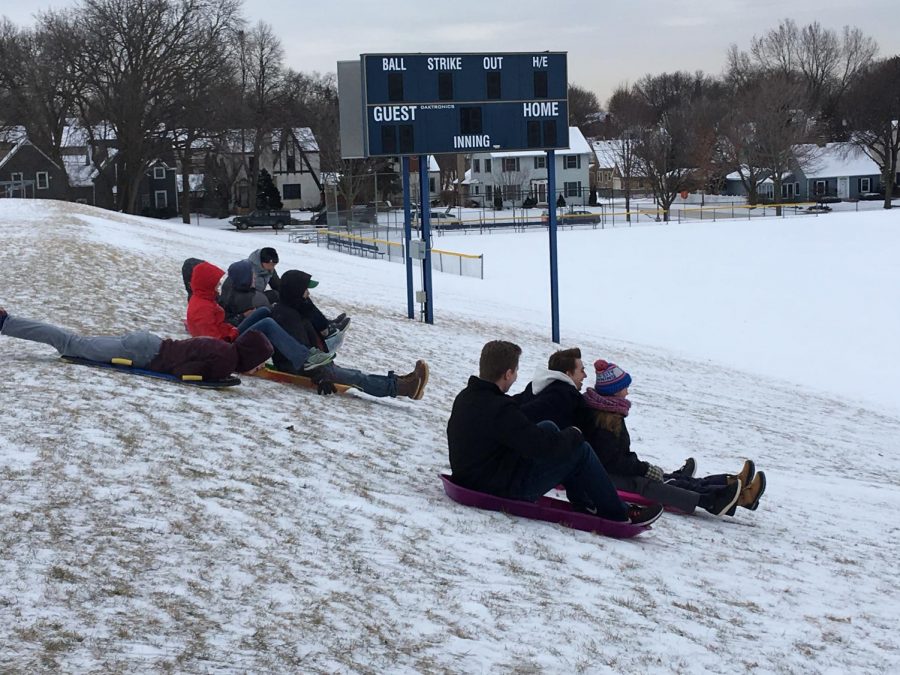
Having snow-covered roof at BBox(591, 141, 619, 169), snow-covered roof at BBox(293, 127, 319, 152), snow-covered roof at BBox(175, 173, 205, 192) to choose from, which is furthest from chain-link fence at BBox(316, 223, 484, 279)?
snow-covered roof at BBox(591, 141, 619, 169)

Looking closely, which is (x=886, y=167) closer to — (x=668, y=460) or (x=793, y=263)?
(x=793, y=263)

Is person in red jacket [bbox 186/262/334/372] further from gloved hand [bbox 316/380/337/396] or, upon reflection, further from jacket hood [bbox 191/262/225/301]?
gloved hand [bbox 316/380/337/396]

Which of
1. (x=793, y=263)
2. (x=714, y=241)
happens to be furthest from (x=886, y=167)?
(x=793, y=263)

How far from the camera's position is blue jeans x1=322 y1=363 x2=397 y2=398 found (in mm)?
10664

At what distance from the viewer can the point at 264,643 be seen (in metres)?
5.05

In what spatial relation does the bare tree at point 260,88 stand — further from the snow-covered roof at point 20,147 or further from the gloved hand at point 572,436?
the gloved hand at point 572,436

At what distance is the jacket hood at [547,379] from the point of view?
7906 mm

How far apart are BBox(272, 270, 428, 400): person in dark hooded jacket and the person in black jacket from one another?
3169 mm

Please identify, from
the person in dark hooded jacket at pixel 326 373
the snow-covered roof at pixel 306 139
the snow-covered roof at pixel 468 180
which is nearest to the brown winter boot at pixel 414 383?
the person in dark hooded jacket at pixel 326 373

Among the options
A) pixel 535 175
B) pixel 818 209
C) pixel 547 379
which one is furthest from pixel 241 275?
pixel 535 175

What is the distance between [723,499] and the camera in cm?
856

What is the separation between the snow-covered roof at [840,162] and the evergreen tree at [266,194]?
150 ft

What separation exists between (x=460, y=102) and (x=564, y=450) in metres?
12.8

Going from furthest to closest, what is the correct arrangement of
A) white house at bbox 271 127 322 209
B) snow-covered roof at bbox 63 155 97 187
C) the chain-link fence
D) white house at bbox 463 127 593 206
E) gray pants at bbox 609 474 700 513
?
1. white house at bbox 271 127 322 209
2. white house at bbox 463 127 593 206
3. snow-covered roof at bbox 63 155 97 187
4. the chain-link fence
5. gray pants at bbox 609 474 700 513
